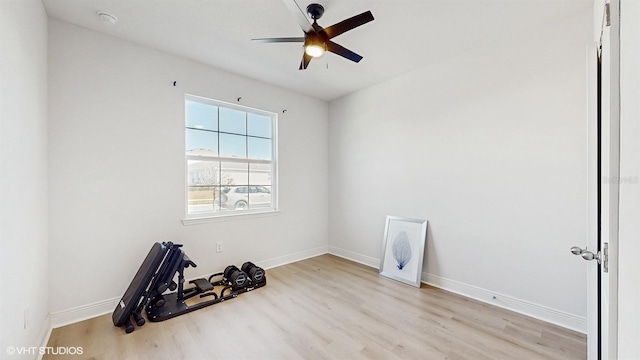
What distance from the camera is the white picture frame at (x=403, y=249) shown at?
3.17 meters

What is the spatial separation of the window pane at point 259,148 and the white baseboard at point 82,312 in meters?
2.20

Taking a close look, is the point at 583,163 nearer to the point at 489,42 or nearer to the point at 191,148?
the point at 489,42

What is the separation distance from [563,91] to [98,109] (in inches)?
166

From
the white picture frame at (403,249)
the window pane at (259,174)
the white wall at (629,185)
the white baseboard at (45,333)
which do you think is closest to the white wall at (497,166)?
the white picture frame at (403,249)

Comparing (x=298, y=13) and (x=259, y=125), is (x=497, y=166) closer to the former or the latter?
(x=298, y=13)

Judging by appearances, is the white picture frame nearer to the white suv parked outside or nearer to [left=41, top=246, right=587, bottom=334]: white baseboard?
[left=41, top=246, right=587, bottom=334]: white baseboard

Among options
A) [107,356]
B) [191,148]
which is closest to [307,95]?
[191,148]

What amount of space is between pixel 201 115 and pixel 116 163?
1073 millimetres

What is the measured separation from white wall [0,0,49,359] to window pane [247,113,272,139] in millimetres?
2010

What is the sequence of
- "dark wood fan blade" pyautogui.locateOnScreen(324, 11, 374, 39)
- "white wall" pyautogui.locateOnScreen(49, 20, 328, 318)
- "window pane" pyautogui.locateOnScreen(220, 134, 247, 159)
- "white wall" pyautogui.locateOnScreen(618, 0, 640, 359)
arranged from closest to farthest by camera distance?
"white wall" pyautogui.locateOnScreen(618, 0, 640, 359)
"dark wood fan blade" pyautogui.locateOnScreen(324, 11, 374, 39)
"white wall" pyautogui.locateOnScreen(49, 20, 328, 318)
"window pane" pyautogui.locateOnScreen(220, 134, 247, 159)

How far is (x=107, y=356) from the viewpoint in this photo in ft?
6.16

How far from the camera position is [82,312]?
236 centimetres

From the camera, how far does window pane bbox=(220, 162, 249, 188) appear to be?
3.42 meters

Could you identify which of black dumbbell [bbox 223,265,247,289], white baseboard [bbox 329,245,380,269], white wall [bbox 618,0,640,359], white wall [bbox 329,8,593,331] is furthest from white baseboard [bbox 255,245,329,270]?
white wall [bbox 618,0,640,359]
